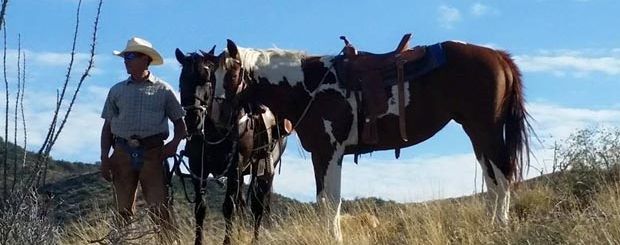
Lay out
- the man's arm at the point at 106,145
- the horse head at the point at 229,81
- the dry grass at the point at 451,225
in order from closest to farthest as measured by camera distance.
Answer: the dry grass at the point at 451,225 < the man's arm at the point at 106,145 < the horse head at the point at 229,81

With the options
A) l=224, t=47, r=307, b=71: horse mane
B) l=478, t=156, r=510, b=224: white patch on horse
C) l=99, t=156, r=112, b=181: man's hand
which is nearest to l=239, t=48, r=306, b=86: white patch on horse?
l=224, t=47, r=307, b=71: horse mane

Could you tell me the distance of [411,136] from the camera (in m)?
9.45

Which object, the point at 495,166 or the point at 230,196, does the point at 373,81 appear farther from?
the point at 230,196

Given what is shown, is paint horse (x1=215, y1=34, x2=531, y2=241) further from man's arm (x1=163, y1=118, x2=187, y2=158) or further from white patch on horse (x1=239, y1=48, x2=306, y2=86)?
man's arm (x1=163, y1=118, x2=187, y2=158)

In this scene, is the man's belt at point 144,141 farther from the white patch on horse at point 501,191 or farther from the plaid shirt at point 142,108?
the white patch on horse at point 501,191

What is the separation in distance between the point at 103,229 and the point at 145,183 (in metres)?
1.64

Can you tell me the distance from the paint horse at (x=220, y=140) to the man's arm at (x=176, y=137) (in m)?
0.50

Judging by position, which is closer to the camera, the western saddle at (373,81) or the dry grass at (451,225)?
the dry grass at (451,225)

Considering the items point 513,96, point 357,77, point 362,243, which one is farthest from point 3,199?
point 513,96

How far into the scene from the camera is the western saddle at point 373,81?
9.24m

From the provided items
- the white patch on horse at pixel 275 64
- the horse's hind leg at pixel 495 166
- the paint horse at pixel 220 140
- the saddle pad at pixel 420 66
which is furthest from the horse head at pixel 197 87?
the horse's hind leg at pixel 495 166

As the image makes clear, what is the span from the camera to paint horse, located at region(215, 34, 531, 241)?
9.20 meters

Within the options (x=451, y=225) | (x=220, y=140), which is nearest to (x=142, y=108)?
(x=220, y=140)

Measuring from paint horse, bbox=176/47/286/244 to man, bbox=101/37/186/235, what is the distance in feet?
1.83
